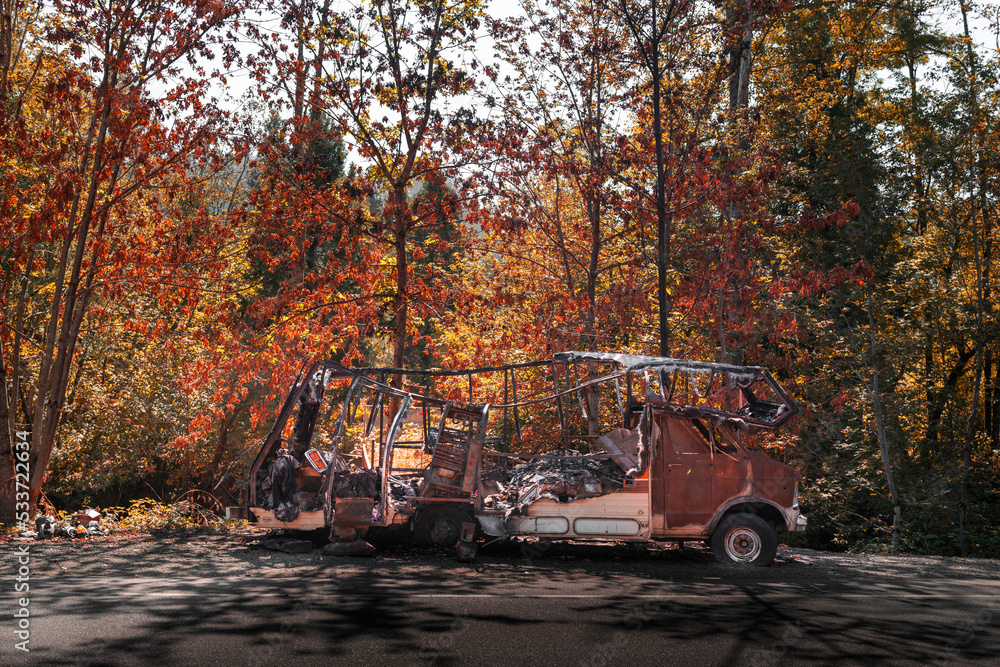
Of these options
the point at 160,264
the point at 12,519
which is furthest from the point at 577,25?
the point at 12,519

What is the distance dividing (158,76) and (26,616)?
11116mm

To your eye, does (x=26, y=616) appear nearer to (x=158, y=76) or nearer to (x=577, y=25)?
(x=158, y=76)

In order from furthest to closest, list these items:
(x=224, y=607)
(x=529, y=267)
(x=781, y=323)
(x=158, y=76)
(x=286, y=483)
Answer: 1. (x=529, y=267)
2. (x=781, y=323)
3. (x=158, y=76)
4. (x=286, y=483)
5. (x=224, y=607)

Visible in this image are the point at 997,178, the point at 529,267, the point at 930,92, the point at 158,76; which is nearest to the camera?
the point at 158,76

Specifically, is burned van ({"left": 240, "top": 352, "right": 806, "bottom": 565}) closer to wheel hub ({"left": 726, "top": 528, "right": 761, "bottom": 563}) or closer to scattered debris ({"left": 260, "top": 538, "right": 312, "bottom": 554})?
wheel hub ({"left": 726, "top": 528, "right": 761, "bottom": 563})

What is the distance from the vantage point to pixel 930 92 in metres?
22.1

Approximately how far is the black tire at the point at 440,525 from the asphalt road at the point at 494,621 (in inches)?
57.1

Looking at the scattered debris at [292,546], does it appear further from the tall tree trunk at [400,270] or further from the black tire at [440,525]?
the tall tree trunk at [400,270]

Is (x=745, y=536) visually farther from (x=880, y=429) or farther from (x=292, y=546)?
(x=880, y=429)

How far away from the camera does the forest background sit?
1514 centimetres

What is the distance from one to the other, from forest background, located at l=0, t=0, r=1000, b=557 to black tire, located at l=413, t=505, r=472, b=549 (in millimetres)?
5786

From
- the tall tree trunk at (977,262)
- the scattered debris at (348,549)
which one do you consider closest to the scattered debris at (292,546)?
the scattered debris at (348,549)

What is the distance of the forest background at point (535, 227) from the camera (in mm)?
15141

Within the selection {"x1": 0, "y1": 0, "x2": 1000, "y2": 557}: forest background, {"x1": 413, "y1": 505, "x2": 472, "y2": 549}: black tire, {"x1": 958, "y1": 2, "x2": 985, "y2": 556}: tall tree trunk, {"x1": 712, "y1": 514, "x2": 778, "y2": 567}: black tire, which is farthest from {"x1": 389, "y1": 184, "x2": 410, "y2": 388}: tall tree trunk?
{"x1": 958, "y1": 2, "x2": 985, "y2": 556}: tall tree trunk
